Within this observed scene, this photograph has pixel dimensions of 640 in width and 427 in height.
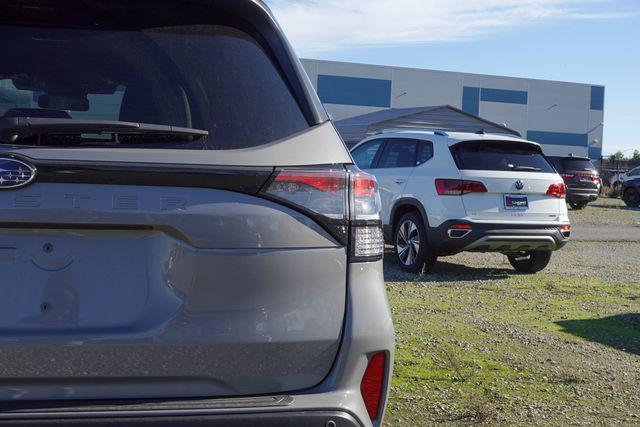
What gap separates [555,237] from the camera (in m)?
10.2

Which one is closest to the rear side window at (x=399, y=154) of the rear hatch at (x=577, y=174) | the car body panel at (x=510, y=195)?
the car body panel at (x=510, y=195)

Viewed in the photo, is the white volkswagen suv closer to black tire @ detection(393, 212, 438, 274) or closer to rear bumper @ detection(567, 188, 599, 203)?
black tire @ detection(393, 212, 438, 274)

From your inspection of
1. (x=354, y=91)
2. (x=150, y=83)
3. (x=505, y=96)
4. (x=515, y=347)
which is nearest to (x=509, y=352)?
(x=515, y=347)

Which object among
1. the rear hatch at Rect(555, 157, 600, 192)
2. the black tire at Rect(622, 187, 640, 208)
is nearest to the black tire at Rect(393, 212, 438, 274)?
the rear hatch at Rect(555, 157, 600, 192)

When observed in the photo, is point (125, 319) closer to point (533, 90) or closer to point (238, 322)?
point (238, 322)

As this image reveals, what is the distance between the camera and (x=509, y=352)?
6.25 m

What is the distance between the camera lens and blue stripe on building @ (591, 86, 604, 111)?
59875 millimetres

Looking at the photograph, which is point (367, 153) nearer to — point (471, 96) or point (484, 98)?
point (471, 96)

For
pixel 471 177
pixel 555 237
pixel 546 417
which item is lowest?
pixel 546 417

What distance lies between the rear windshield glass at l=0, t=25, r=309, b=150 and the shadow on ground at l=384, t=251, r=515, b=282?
7.17m

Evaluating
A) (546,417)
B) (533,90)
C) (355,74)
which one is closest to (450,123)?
(355,74)

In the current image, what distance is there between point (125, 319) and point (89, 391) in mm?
240

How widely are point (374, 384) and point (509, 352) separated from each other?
A: 3.72 meters

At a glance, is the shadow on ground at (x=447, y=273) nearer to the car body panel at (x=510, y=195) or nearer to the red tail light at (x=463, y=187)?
the car body panel at (x=510, y=195)
